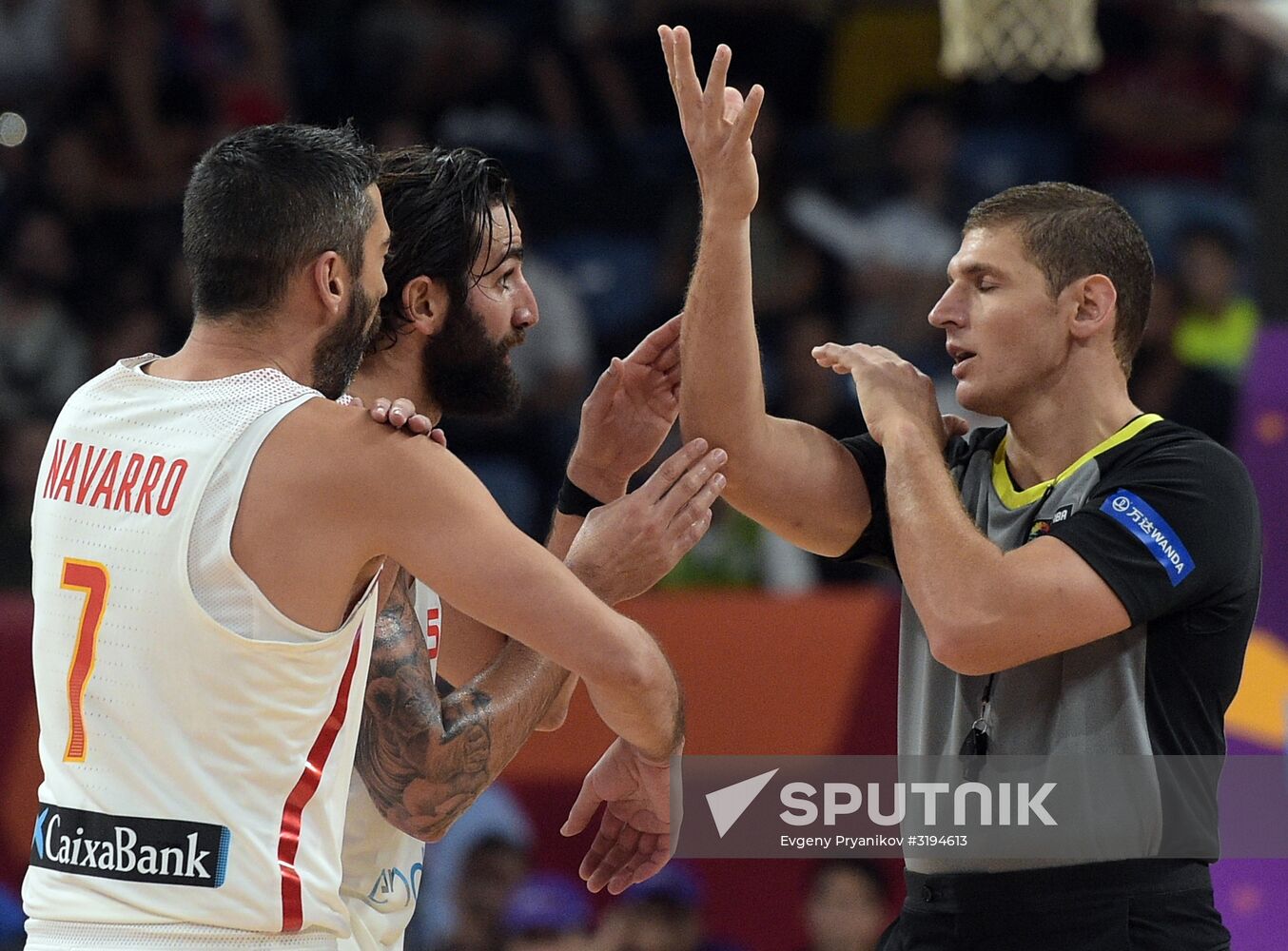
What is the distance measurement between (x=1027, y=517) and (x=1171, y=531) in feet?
1.17

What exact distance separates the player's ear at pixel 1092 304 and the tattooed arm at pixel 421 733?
1.58 m

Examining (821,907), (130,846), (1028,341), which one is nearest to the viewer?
(130,846)

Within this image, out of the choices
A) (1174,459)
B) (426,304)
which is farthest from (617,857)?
(1174,459)

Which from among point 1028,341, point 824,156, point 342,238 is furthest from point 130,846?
point 824,156

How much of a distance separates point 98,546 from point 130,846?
566mm

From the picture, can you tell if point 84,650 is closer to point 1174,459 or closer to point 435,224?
point 435,224

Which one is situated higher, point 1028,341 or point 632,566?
point 1028,341

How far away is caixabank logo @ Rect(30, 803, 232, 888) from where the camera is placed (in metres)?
3.08

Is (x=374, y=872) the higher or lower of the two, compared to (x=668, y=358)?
lower

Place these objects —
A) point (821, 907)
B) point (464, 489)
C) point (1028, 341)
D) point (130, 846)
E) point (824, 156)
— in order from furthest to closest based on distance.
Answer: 1. point (824, 156)
2. point (821, 907)
3. point (1028, 341)
4. point (464, 489)
5. point (130, 846)

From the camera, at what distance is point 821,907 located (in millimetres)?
6707

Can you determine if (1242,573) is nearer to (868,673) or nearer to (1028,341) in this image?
(1028,341)

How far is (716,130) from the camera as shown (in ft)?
12.8

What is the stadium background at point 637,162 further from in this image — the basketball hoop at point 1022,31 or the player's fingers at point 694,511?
the player's fingers at point 694,511
